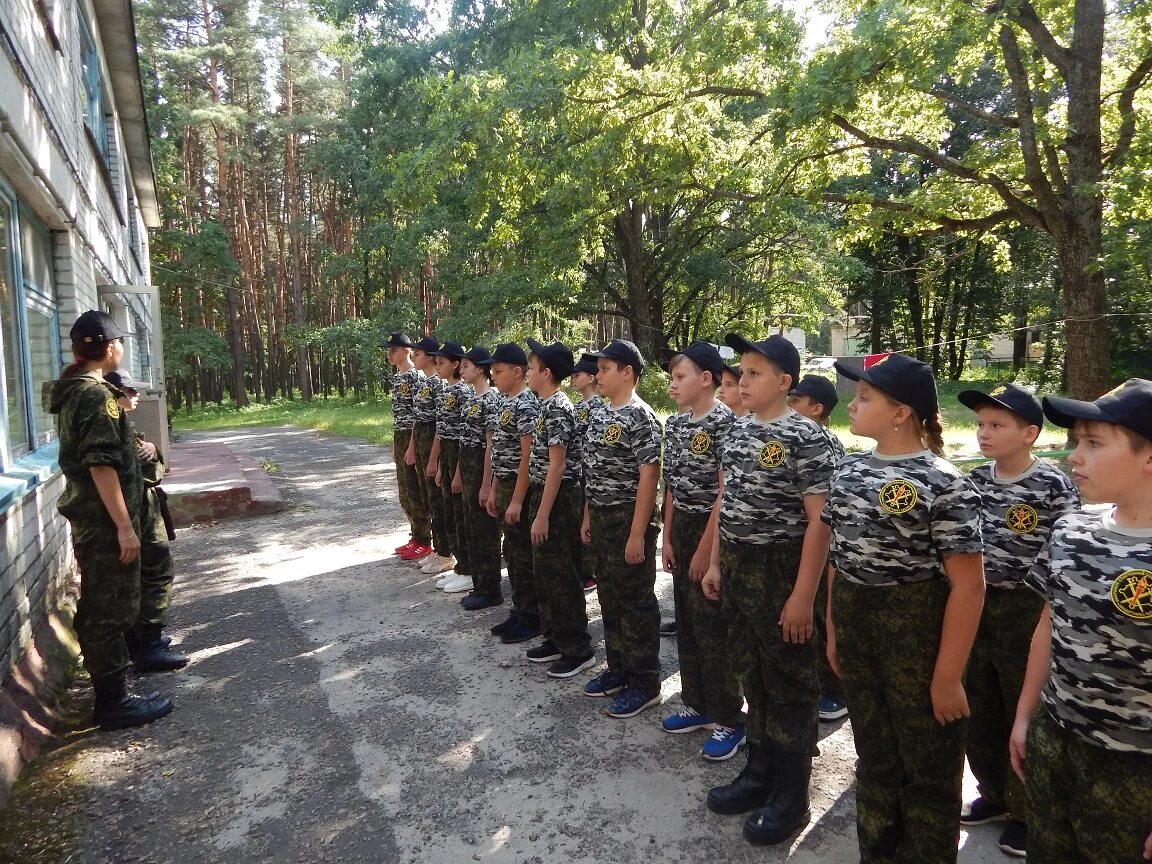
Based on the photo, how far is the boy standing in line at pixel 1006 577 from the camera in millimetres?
2738

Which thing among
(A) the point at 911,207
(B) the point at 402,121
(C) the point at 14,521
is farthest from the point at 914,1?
(B) the point at 402,121

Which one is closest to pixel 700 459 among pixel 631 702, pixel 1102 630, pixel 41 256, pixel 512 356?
pixel 631 702

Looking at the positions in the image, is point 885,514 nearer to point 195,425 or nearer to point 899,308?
point 195,425

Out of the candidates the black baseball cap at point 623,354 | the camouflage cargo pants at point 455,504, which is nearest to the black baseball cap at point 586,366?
the black baseball cap at point 623,354

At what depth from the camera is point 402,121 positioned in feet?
60.8

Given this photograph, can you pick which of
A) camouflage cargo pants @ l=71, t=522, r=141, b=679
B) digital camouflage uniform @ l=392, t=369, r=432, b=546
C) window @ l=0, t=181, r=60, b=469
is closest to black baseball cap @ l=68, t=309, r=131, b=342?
window @ l=0, t=181, r=60, b=469

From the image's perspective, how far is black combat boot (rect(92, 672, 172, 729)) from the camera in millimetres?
3793

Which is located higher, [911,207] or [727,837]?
[911,207]

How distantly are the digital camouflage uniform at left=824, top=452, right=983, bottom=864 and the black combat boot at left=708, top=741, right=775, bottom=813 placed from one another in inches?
22.3

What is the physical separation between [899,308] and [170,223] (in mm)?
31462

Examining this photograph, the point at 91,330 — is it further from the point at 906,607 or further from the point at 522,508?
the point at 906,607

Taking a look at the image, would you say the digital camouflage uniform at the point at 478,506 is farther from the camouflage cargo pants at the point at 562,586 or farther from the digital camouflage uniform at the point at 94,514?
the digital camouflage uniform at the point at 94,514

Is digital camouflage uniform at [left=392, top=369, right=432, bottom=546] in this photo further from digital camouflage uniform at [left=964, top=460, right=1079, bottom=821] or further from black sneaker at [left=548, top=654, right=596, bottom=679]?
digital camouflage uniform at [left=964, top=460, right=1079, bottom=821]

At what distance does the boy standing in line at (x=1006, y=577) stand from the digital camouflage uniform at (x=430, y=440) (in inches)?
176
